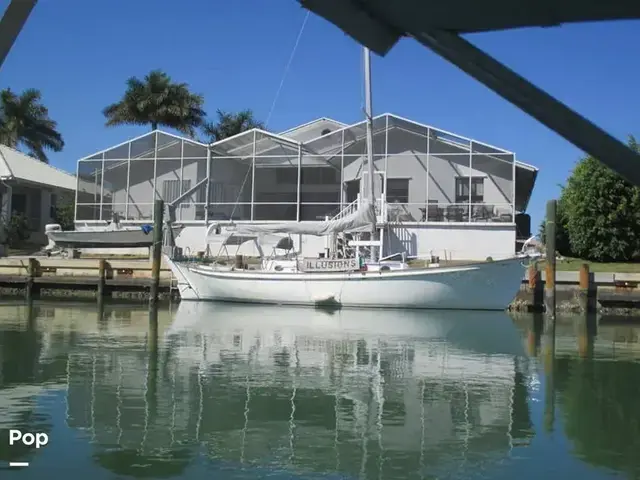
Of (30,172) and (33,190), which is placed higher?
(30,172)

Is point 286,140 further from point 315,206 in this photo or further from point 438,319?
point 438,319

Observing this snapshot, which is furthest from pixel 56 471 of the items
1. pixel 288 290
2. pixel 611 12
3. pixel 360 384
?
pixel 288 290

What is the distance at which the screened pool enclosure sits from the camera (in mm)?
34500

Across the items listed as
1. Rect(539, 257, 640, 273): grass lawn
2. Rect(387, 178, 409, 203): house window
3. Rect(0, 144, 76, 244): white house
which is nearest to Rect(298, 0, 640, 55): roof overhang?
Rect(539, 257, 640, 273): grass lawn

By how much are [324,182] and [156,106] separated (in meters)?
18.7

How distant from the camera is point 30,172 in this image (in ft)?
→ 149

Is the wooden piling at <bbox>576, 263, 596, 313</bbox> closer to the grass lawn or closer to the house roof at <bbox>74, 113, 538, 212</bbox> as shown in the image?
the grass lawn

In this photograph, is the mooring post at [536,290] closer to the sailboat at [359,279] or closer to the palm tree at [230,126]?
the sailboat at [359,279]

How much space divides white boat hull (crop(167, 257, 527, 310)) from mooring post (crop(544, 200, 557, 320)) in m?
1.00

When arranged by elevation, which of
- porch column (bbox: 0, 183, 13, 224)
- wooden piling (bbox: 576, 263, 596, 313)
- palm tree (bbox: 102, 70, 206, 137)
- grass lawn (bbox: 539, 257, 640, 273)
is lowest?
wooden piling (bbox: 576, 263, 596, 313)

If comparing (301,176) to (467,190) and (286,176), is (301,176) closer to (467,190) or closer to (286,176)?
(286,176)

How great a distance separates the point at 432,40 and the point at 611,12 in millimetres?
662

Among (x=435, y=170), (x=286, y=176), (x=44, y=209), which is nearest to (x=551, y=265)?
(x=435, y=170)

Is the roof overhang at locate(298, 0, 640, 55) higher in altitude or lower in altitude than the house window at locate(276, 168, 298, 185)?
lower
